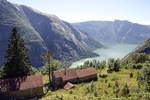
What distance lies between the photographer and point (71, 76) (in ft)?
156

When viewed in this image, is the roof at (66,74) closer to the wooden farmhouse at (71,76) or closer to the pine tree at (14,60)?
the wooden farmhouse at (71,76)

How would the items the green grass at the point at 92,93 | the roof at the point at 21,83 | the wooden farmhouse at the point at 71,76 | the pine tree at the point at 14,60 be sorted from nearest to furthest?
the green grass at the point at 92,93 → the roof at the point at 21,83 → the pine tree at the point at 14,60 → the wooden farmhouse at the point at 71,76

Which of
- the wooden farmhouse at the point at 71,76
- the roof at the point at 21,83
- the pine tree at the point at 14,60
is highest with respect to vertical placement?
the pine tree at the point at 14,60

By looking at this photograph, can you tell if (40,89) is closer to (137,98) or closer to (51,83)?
(51,83)

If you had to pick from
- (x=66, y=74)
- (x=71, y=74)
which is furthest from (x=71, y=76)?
(x=66, y=74)

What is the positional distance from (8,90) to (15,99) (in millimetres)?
3013

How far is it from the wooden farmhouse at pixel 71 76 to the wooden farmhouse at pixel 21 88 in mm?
9452

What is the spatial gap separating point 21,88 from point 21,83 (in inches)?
65.9

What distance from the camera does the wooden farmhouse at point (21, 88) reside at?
32750 mm

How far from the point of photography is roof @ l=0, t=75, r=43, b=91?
33.6m

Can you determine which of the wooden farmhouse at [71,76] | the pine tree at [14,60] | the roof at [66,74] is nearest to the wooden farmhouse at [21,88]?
the pine tree at [14,60]

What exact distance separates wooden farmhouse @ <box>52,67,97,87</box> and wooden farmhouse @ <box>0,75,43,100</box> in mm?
9452

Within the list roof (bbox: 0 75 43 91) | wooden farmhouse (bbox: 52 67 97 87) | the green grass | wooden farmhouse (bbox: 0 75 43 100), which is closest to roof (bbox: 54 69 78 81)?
wooden farmhouse (bbox: 52 67 97 87)

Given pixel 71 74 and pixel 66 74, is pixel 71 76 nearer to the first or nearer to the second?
pixel 71 74
